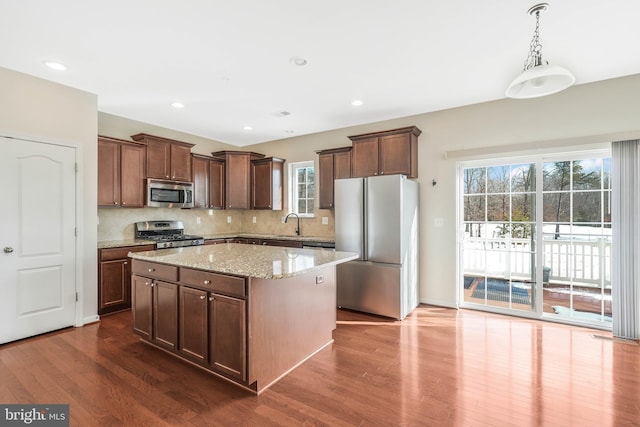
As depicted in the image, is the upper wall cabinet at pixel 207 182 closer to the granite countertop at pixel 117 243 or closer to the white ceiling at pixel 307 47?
the granite countertop at pixel 117 243

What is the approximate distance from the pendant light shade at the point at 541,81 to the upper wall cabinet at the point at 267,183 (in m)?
4.12

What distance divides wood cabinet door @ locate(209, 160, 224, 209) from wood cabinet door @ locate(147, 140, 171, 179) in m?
0.85

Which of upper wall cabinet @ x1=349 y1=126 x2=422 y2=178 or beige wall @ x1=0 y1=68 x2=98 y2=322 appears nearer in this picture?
beige wall @ x1=0 y1=68 x2=98 y2=322

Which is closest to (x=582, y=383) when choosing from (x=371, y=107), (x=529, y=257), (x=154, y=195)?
(x=529, y=257)

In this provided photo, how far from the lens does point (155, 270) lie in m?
2.78

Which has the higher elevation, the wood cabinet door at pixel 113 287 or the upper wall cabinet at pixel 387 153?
the upper wall cabinet at pixel 387 153

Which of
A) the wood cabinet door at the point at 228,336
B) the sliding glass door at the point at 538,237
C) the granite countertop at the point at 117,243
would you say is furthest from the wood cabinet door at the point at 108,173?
the sliding glass door at the point at 538,237

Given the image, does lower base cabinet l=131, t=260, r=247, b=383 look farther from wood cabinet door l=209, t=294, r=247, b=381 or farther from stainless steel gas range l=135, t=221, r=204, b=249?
stainless steel gas range l=135, t=221, r=204, b=249

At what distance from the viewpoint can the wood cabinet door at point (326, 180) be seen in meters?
4.92

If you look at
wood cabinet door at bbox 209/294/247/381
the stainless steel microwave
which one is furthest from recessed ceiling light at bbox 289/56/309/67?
the stainless steel microwave

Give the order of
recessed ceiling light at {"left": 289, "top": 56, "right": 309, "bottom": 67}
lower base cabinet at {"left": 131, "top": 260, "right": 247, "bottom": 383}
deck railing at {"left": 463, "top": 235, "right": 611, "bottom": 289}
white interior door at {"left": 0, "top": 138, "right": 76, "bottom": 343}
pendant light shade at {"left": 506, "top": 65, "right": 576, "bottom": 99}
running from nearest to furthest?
pendant light shade at {"left": 506, "top": 65, "right": 576, "bottom": 99} → lower base cabinet at {"left": 131, "top": 260, "right": 247, "bottom": 383} → recessed ceiling light at {"left": 289, "top": 56, "right": 309, "bottom": 67} → white interior door at {"left": 0, "top": 138, "right": 76, "bottom": 343} → deck railing at {"left": 463, "top": 235, "right": 611, "bottom": 289}

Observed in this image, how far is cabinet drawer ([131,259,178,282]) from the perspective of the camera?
2619 mm

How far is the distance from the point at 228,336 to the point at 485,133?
149 inches

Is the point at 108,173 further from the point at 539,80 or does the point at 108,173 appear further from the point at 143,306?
the point at 539,80
